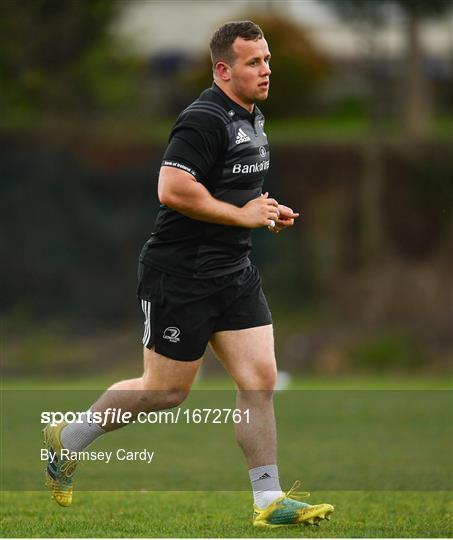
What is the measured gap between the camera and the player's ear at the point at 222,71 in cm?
600

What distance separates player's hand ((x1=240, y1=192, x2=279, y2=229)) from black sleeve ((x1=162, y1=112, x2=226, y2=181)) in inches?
10.6

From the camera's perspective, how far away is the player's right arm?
5777 mm

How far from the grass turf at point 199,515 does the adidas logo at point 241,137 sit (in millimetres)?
1830

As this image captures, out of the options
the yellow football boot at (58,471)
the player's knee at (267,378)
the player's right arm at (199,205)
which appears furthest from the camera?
the yellow football boot at (58,471)

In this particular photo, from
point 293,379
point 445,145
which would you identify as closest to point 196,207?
point 293,379

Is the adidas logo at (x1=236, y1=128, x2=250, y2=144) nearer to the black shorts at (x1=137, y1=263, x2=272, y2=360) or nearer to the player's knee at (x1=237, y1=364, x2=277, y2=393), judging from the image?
the black shorts at (x1=137, y1=263, x2=272, y2=360)

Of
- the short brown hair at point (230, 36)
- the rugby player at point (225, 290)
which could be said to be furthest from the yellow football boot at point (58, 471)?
the short brown hair at point (230, 36)

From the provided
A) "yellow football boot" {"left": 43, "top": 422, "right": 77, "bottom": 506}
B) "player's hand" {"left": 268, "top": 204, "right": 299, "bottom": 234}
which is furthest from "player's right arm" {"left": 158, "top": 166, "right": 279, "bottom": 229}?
"yellow football boot" {"left": 43, "top": 422, "right": 77, "bottom": 506}

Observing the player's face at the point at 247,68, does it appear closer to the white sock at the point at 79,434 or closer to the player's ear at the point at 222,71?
the player's ear at the point at 222,71

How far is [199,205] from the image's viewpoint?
580 cm

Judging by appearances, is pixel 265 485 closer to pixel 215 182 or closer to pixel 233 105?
pixel 215 182

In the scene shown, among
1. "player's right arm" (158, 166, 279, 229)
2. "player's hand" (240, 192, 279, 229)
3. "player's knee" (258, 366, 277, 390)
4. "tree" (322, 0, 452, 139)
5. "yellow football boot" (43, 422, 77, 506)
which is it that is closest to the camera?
"player's right arm" (158, 166, 279, 229)

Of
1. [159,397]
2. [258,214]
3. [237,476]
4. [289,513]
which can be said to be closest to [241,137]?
[258,214]

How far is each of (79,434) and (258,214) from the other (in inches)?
54.8
